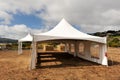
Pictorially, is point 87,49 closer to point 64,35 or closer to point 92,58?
point 92,58

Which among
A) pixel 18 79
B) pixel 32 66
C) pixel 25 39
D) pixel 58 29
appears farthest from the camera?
pixel 25 39

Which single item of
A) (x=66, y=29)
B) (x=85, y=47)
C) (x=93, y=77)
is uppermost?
(x=66, y=29)

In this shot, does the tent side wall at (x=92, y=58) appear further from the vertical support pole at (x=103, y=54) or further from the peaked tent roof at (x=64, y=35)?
the peaked tent roof at (x=64, y=35)

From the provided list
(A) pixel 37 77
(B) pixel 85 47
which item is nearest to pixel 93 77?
(A) pixel 37 77

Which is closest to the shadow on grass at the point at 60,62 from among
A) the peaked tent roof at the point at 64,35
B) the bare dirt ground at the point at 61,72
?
the bare dirt ground at the point at 61,72

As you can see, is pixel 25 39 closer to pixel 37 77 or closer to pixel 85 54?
pixel 85 54

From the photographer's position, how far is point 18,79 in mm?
8953

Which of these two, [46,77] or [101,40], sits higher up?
[101,40]

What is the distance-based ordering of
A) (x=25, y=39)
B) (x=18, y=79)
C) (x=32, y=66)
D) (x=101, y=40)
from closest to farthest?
(x=18, y=79) → (x=32, y=66) → (x=101, y=40) → (x=25, y=39)

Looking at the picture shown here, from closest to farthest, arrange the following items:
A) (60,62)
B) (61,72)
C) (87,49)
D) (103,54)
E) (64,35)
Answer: (61,72) < (64,35) < (103,54) < (60,62) < (87,49)

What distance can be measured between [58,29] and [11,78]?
676cm

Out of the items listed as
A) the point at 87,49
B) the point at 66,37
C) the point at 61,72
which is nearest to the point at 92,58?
the point at 87,49

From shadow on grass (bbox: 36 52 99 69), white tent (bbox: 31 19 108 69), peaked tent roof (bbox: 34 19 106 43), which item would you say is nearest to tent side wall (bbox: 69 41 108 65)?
white tent (bbox: 31 19 108 69)

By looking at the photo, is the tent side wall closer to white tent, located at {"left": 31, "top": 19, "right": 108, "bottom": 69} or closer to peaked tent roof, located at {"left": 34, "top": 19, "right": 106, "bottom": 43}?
white tent, located at {"left": 31, "top": 19, "right": 108, "bottom": 69}
